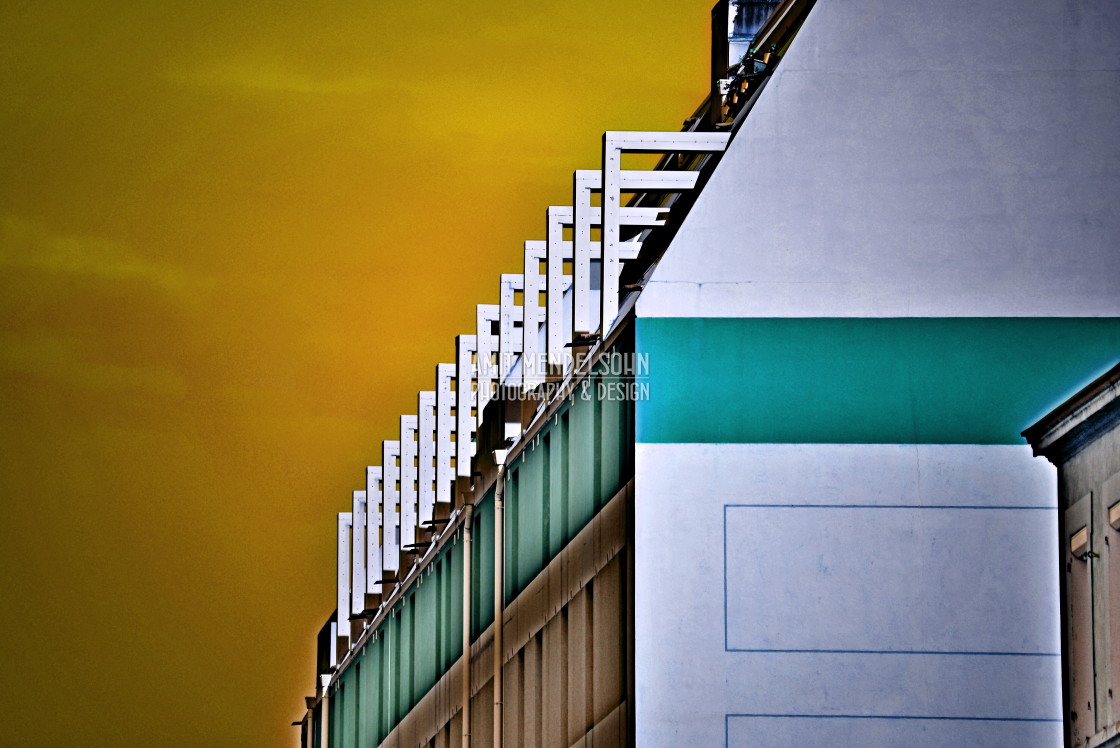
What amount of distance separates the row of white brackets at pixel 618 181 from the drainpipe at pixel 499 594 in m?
6.75

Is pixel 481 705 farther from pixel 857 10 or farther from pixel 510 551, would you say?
pixel 857 10

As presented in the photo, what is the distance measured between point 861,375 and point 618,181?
4117 mm

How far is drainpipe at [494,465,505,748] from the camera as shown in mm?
33250

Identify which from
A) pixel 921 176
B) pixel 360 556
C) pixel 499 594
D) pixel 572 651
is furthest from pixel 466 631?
pixel 921 176

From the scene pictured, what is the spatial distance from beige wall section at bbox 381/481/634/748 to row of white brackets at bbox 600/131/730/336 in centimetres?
276

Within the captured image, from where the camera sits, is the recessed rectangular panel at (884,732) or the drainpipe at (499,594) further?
the drainpipe at (499,594)

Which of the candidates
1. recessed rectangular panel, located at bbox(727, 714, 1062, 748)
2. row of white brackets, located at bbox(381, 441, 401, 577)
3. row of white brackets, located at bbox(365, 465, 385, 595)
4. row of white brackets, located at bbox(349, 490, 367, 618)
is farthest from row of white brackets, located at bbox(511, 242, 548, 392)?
row of white brackets, located at bbox(349, 490, 367, 618)

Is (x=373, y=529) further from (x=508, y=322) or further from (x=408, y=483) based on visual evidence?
(x=508, y=322)

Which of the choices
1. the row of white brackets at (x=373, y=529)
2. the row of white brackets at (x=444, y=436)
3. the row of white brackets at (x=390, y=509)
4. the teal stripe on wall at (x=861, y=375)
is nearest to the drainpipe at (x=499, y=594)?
the row of white brackets at (x=444, y=436)

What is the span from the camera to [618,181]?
91.0 feet

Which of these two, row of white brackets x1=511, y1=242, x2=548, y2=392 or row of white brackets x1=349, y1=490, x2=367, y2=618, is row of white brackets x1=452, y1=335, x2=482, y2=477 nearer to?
row of white brackets x1=511, y1=242, x2=548, y2=392

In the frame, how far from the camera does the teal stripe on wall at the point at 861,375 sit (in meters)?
26.0

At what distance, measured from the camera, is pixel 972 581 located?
84.2ft

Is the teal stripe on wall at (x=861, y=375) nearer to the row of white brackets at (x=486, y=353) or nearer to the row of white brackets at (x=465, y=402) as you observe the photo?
the row of white brackets at (x=486, y=353)
